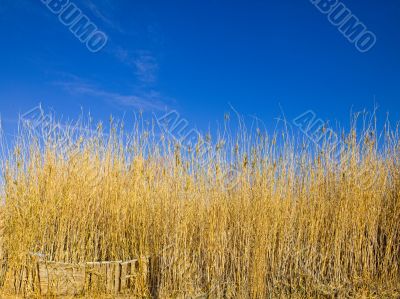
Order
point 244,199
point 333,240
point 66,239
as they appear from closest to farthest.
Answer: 1. point 244,199
2. point 333,240
3. point 66,239

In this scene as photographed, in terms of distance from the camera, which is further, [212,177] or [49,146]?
[49,146]

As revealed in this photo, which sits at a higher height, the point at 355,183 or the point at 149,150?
the point at 149,150

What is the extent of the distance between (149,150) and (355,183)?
2.00 metres

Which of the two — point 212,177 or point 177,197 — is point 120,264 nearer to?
point 177,197

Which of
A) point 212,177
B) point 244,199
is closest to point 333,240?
point 244,199

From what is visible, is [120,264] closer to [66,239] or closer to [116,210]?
[116,210]

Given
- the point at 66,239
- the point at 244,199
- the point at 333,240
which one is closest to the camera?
the point at 244,199

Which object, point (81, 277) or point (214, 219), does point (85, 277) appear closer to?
point (81, 277)

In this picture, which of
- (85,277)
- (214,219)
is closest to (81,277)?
(85,277)

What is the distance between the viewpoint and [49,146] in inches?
162

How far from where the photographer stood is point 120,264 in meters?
3.69

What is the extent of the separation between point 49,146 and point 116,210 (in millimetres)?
904

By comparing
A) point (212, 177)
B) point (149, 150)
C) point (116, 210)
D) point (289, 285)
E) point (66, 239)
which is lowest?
point (289, 285)

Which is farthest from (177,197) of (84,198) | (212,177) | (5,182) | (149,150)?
(5,182)
